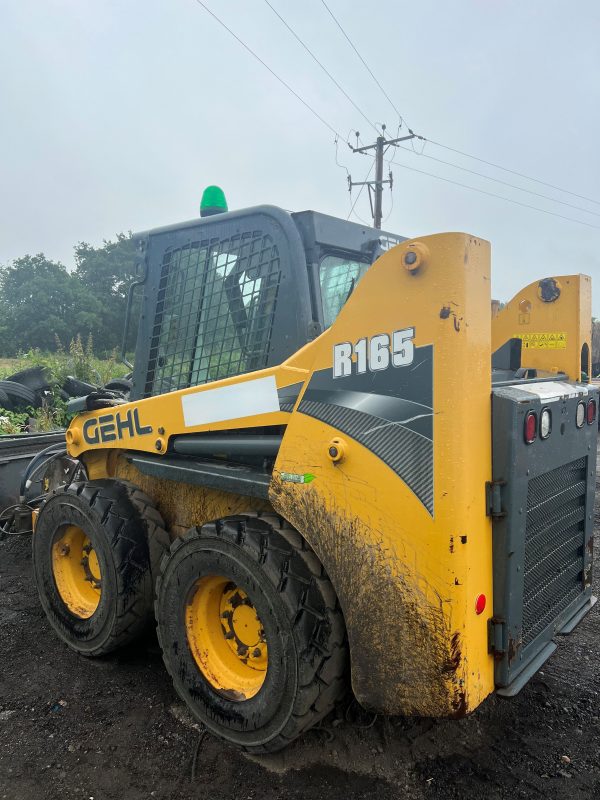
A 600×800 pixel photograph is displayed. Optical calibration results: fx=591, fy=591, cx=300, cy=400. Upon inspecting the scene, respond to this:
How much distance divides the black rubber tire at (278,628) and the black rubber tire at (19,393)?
8466mm

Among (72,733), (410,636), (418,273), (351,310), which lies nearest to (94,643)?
(72,733)

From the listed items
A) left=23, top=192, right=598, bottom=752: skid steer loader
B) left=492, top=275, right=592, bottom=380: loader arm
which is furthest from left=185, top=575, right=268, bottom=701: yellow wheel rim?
left=492, top=275, right=592, bottom=380: loader arm

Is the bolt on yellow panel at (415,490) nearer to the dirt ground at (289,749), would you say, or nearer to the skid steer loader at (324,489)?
the skid steer loader at (324,489)

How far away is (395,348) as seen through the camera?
6.76ft

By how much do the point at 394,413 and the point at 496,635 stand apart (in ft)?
2.91

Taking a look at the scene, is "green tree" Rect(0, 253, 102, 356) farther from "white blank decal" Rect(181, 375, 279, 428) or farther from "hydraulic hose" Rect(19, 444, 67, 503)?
"white blank decal" Rect(181, 375, 279, 428)

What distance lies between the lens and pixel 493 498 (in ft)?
6.79

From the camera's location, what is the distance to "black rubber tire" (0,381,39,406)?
388 inches

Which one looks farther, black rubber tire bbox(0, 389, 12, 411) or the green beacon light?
black rubber tire bbox(0, 389, 12, 411)

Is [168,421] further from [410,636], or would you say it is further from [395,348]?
[410,636]

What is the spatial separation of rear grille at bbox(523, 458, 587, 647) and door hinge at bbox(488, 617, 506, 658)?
0.26 meters

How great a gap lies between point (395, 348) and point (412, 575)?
2.55 ft

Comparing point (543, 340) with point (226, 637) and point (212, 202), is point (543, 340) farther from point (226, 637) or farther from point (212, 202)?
point (226, 637)

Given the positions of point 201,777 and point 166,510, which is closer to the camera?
point 201,777
